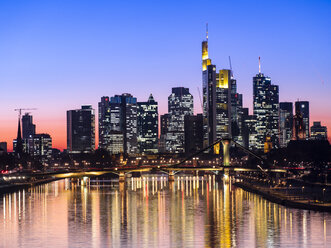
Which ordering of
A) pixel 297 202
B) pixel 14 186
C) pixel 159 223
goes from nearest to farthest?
pixel 159 223 < pixel 297 202 < pixel 14 186

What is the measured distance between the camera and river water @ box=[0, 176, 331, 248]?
6850cm

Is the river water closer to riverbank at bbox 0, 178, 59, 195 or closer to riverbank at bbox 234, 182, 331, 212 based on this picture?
riverbank at bbox 234, 182, 331, 212

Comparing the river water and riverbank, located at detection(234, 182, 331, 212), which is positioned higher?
riverbank, located at detection(234, 182, 331, 212)

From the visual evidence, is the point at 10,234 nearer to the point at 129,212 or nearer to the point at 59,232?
the point at 59,232

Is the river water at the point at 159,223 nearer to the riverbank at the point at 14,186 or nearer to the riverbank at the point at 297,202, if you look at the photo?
the riverbank at the point at 297,202

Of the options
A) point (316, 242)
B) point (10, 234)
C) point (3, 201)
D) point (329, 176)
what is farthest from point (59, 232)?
point (329, 176)

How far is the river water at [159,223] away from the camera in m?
→ 68.5

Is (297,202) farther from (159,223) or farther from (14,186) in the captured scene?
(14,186)

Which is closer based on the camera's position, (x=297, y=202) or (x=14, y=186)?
(x=297, y=202)

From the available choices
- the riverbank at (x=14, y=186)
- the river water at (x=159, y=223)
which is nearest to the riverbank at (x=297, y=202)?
the river water at (x=159, y=223)

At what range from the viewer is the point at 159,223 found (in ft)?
289

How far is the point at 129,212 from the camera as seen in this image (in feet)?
343

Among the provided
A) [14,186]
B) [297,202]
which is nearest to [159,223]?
[297,202]

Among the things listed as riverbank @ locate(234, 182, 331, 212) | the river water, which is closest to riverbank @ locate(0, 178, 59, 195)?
the river water
